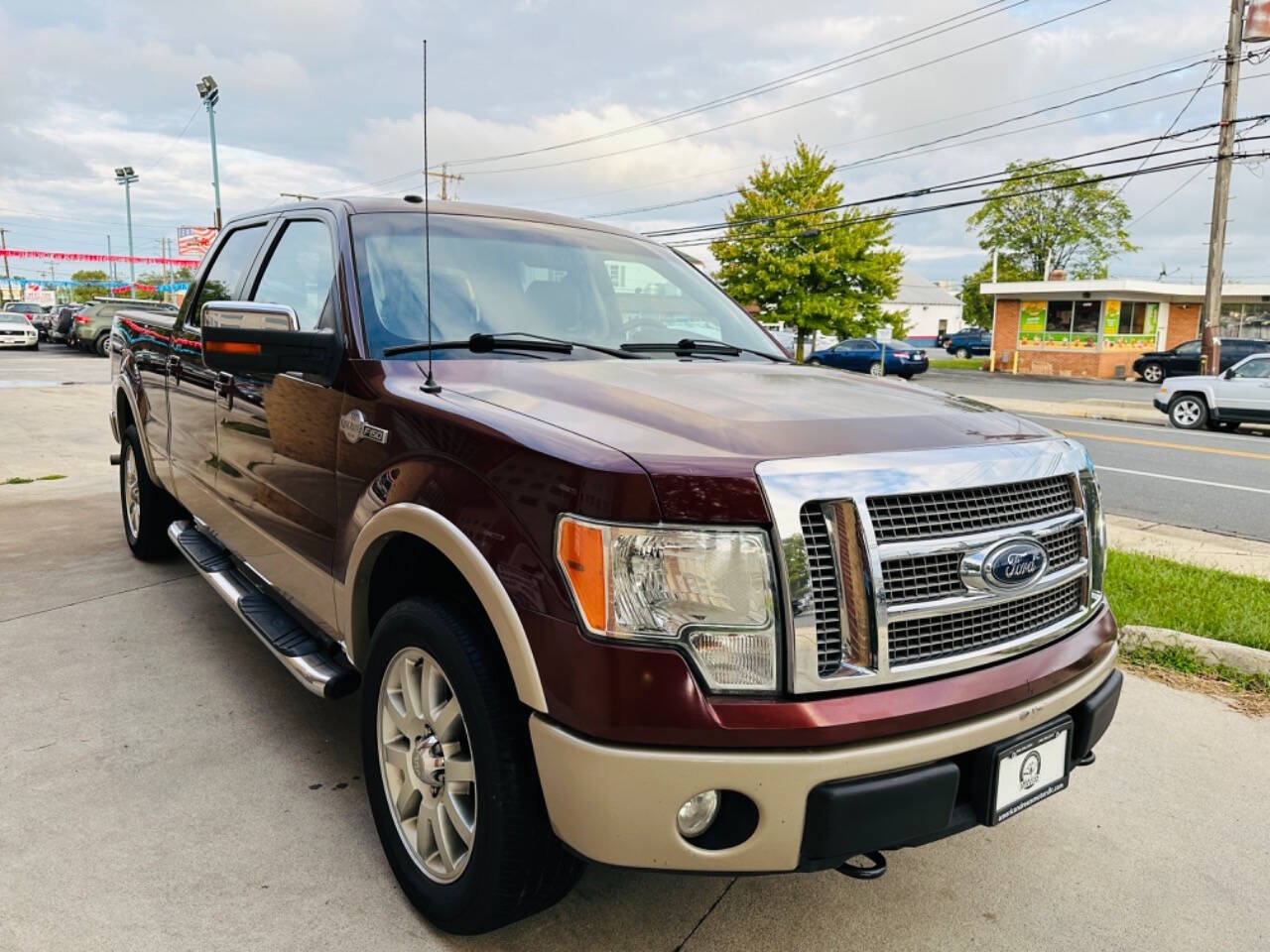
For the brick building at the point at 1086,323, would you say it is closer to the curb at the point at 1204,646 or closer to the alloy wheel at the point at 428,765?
the curb at the point at 1204,646

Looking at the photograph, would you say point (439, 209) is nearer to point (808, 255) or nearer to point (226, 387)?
point (226, 387)

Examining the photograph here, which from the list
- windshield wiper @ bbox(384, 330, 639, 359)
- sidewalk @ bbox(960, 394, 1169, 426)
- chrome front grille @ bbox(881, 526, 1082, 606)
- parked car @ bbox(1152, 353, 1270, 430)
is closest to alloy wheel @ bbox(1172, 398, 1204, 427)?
parked car @ bbox(1152, 353, 1270, 430)

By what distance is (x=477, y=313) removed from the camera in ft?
9.66

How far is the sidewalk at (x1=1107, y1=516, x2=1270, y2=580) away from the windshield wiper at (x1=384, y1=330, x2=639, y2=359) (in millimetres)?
4943

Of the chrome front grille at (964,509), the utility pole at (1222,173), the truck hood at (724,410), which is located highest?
the utility pole at (1222,173)

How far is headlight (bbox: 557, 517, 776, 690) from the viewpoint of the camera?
5.87 ft

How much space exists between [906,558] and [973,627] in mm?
287

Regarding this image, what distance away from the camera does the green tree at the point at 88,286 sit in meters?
101

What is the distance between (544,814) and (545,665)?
0.38 metres

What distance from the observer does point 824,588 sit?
183cm

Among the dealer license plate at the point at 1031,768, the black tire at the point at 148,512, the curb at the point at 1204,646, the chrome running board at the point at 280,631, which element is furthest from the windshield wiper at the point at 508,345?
the black tire at the point at 148,512

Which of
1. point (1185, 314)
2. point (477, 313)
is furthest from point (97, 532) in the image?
point (1185, 314)

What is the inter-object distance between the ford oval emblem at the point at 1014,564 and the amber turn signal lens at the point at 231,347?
2045mm

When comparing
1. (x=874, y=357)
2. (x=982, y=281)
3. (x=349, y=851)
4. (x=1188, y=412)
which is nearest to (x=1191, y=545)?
(x=349, y=851)
